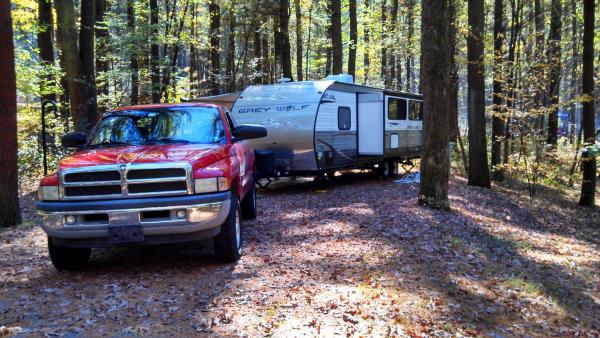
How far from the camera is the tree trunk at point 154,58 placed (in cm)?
1992

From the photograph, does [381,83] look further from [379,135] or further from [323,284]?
[323,284]

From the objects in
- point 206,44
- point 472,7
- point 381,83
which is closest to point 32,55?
point 206,44

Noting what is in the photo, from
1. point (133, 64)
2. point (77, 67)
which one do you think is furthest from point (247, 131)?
point (133, 64)

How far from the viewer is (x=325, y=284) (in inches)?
222

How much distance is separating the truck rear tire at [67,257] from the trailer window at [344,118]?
9.11 metres

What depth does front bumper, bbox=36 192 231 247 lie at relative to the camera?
530 centimetres

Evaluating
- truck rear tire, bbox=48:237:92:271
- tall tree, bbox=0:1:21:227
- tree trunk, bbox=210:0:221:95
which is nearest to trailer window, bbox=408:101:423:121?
tree trunk, bbox=210:0:221:95

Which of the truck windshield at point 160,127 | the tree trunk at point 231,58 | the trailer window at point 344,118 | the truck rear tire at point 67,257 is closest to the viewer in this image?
the truck rear tire at point 67,257

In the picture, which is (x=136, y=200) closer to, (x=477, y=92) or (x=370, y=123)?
(x=370, y=123)

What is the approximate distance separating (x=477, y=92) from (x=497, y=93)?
163 centimetres

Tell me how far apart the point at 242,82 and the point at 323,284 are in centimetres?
2139

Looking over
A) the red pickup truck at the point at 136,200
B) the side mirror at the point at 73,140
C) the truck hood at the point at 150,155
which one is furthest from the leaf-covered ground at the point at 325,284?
the side mirror at the point at 73,140

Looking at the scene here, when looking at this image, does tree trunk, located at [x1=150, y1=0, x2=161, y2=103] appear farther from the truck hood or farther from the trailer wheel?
the truck hood

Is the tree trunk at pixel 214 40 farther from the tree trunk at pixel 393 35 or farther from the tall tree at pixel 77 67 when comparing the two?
the tall tree at pixel 77 67
